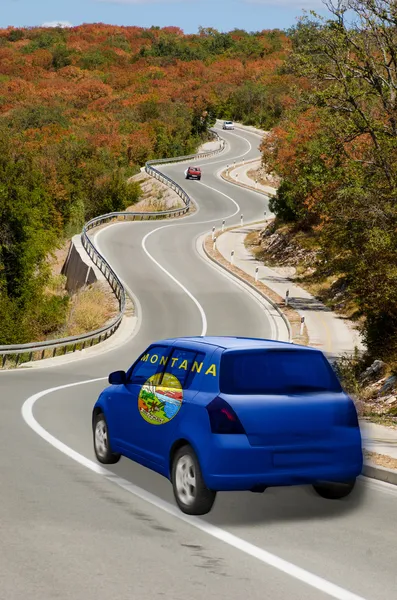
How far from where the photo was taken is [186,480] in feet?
26.9

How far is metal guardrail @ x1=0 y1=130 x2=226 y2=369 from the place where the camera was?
1091 inches

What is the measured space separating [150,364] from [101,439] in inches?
58.3

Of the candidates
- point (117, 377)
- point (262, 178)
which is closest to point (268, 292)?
point (117, 377)

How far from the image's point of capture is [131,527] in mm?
7539

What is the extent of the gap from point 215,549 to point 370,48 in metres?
18.1

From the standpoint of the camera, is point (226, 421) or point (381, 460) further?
point (381, 460)

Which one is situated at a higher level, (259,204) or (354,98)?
(354,98)

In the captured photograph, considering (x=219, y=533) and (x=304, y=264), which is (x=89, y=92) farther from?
(x=219, y=533)

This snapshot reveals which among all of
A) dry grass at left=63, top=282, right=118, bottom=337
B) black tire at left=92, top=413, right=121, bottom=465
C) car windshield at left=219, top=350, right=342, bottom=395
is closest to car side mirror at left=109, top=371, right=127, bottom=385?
black tire at left=92, top=413, right=121, bottom=465

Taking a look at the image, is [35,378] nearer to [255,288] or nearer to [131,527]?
[131,527]

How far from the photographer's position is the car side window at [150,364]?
934cm

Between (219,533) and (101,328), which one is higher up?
(219,533)

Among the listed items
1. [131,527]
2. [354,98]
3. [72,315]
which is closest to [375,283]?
[354,98]

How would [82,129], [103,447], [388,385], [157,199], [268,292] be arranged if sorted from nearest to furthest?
[103,447] → [388,385] → [268,292] → [157,199] → [82,129]
